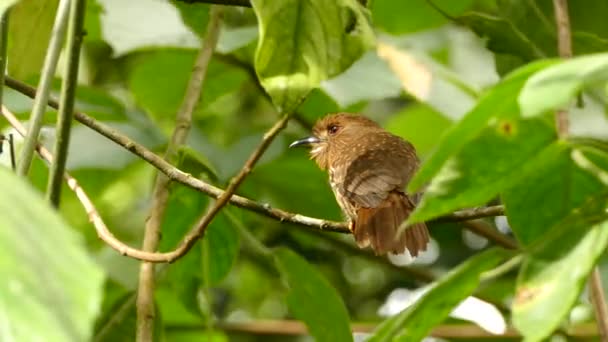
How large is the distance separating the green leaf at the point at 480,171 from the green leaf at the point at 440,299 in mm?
83

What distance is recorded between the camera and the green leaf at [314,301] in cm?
211

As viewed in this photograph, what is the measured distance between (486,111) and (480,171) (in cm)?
12

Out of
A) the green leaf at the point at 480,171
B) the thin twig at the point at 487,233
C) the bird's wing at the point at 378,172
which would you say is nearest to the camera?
the green leaf at the point at 480,171

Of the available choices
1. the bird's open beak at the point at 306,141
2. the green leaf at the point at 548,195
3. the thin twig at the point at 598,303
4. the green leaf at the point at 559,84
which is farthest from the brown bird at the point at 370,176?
the green leaf at the point at 559,84

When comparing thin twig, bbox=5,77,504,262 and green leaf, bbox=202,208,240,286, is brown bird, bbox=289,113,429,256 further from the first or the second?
thin twig, bbox=5,77,504,262

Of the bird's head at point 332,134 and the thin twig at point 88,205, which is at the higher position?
the bird's head at point 332,134

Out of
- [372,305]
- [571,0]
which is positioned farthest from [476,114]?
[372,305]

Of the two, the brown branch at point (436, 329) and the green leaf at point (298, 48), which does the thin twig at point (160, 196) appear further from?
the brown branch at point (436, 329)

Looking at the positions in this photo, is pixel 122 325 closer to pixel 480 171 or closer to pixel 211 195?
pixel 211 195

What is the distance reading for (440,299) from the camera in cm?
127

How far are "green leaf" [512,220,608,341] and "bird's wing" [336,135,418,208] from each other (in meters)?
1.75

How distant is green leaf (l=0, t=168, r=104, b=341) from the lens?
80 centimetres

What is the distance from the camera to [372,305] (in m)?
4.98

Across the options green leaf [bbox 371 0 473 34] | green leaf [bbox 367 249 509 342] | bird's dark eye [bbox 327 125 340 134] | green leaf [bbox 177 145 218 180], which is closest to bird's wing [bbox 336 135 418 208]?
bird's dark eye [bbox 327 125 340 134]
